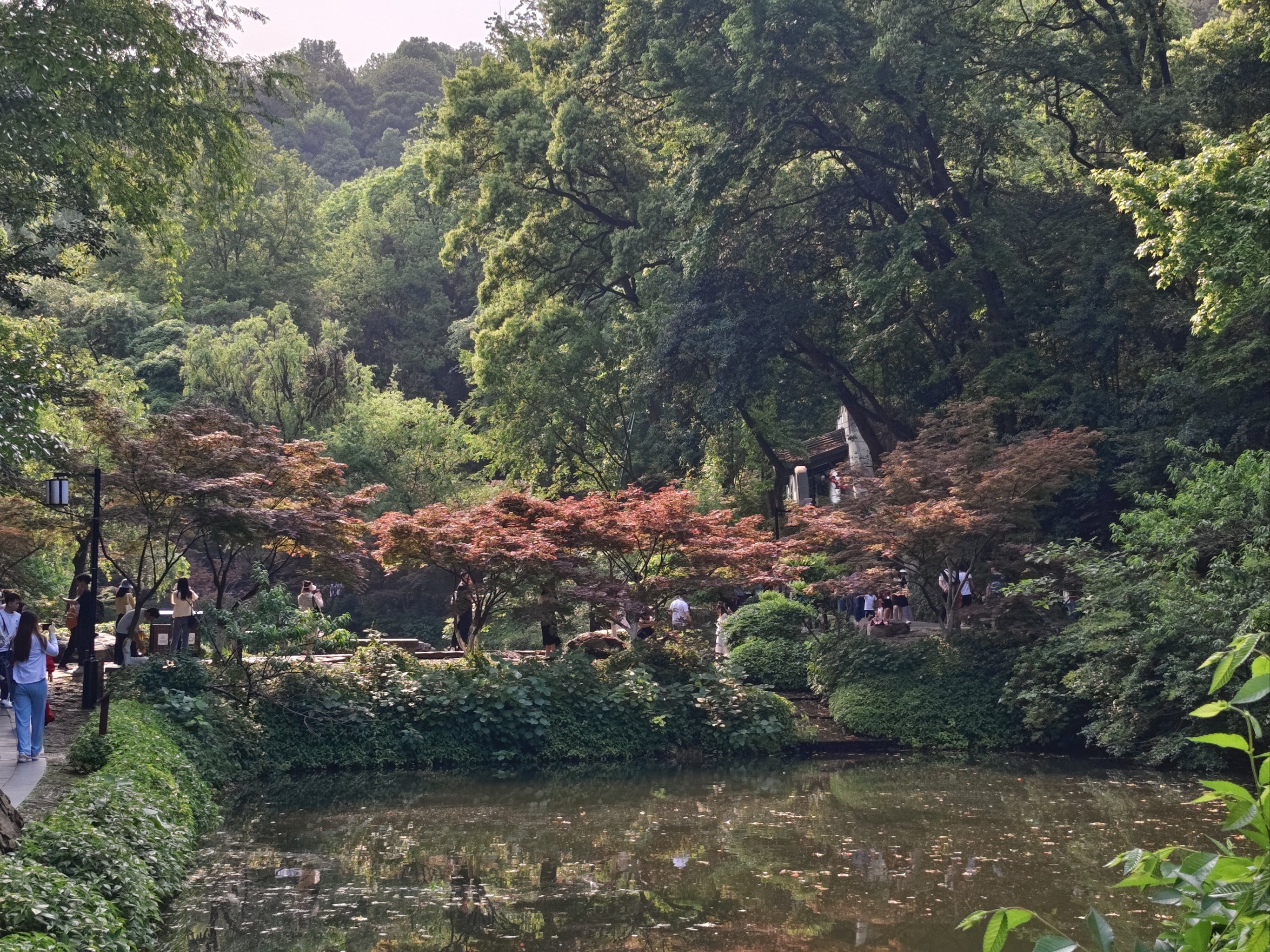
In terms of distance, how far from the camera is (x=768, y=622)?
2339cm

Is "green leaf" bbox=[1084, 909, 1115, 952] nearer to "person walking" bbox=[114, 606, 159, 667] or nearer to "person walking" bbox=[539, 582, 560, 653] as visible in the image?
"person walking" bbox=[539, 582, 560, 653]

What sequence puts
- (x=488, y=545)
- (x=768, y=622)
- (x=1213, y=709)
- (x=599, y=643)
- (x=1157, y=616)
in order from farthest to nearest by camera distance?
(x=768, y=622), (x=599, y=643), (x=488, y=545), (x=1157, y=616), (x=1213, y=709)

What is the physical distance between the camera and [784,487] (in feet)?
109

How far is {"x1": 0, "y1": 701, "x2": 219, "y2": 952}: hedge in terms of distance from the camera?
20.2 ft

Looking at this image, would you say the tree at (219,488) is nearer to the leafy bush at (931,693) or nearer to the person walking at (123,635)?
the person walking at (123,635)

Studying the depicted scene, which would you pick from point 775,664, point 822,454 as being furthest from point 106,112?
point 822,454

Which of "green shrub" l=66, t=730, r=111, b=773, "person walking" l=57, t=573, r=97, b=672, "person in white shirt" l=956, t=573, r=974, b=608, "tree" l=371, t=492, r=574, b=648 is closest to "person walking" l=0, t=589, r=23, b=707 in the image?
"person walking" l=57, t=573, r=97, b=672

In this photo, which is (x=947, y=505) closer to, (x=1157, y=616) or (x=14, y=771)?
(x=1157, y=616)

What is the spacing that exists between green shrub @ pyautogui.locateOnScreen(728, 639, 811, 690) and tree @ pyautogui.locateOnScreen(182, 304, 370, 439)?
17.7 metres

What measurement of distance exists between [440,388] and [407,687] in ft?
115

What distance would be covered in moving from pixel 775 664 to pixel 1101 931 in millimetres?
20349

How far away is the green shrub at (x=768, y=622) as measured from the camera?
23375mm

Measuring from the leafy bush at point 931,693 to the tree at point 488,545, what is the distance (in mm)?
5412

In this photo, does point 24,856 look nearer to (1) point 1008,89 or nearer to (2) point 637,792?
(2) point 637,792
